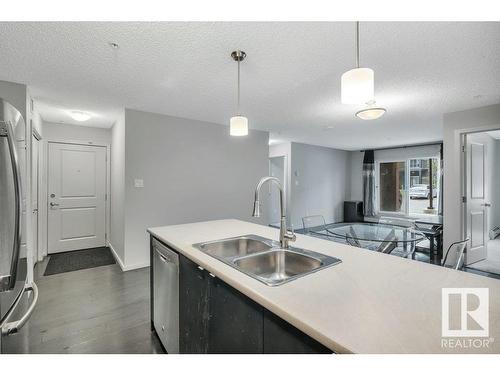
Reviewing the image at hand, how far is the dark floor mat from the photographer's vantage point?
11.2ft

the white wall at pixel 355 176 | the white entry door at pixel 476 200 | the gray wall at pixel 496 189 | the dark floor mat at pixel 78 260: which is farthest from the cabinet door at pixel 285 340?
the white wall at pixel 355 176

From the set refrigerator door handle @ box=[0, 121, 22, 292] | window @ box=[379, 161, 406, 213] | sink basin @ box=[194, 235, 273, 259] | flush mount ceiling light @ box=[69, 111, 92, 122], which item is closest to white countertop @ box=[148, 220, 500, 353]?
sink basin @ box=[194, 235, 273, 259]

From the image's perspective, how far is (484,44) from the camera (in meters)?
1.82

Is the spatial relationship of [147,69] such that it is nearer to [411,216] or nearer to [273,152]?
[273,152]

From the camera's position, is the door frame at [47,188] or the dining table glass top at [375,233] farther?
the door frame at [47,188]

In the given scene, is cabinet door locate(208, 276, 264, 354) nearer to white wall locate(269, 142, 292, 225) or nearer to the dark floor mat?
the dark floor mat

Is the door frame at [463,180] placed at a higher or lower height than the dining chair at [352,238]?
higher

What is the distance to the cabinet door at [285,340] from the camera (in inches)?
27.4

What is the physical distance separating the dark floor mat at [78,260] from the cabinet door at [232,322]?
10.5ft

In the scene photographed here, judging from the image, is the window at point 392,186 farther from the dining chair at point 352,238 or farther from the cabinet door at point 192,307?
the cabinet door at point 192,307
